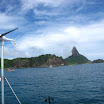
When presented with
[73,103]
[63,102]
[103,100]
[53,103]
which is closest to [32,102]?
[53,103]

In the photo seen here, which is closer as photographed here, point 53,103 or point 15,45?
point 15,45

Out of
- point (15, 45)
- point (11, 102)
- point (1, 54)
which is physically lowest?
point (11, 102)

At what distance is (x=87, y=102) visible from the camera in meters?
37.8

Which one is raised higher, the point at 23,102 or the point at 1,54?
the point at 1,54

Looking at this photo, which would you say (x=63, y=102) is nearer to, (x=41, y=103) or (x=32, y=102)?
(x=41, y=103)

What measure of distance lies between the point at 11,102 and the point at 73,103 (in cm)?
2113

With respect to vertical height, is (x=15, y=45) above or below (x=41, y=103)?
above

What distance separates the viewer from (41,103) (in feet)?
126

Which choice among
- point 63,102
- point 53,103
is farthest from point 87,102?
point 53,103

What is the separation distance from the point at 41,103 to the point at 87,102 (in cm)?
1481

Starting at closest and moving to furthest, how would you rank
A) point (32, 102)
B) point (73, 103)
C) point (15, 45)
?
1. point (15, 45)
2. point (73, 103)
3. point (32, 102)

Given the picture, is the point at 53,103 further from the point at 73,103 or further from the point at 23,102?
the point at 23,102

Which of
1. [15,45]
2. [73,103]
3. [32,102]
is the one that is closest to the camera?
[15,45]

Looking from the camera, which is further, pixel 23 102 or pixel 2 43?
pixel 23 102
